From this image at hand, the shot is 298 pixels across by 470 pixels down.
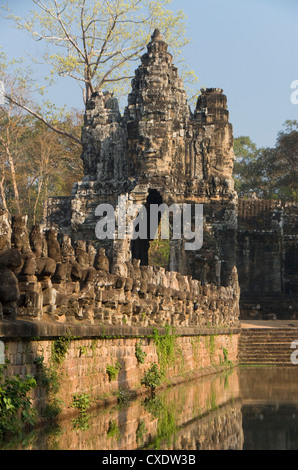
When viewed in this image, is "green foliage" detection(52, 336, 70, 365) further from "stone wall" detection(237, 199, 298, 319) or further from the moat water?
"stone wall" detection(237, 199, 298, 319)

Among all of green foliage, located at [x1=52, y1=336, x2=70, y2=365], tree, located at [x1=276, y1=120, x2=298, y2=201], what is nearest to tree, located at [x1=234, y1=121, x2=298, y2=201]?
tree, located at [x1=276, y1=120, x2=298, y2=201]

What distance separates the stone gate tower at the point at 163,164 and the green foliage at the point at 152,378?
63.4ft

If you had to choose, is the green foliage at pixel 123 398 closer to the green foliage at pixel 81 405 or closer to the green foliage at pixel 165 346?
the green foliage at pixel 81 405

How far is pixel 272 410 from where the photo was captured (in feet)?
38.9

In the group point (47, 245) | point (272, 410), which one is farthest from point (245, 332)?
point (47, 245)

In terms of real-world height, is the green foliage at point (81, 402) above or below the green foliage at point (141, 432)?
above

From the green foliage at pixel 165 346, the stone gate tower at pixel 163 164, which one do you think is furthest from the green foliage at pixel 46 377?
the stone gate tower at pixel 163 164

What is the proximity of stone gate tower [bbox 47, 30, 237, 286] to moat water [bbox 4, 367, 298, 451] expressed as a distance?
19.7 metres

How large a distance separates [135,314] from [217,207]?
2142 cm

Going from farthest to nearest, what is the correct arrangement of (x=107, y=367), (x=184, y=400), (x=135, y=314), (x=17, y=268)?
(x=135, y=314), (x=184, y=400), (x=107, y=367), (x=17, y=268)

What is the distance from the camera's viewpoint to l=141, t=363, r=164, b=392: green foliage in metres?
13.8

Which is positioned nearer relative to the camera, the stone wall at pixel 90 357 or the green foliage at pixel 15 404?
the green foliage at pixel 15 404

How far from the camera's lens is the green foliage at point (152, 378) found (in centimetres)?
1384

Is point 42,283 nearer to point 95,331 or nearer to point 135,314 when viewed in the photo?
point 95,331
